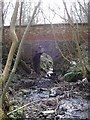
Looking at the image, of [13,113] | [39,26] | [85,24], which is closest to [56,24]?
[39,26]

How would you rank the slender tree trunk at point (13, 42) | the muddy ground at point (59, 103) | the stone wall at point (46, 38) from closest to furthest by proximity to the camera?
the slender tree trunk at point (13, 42), the muddy ground at point (59, 103), the stone wall at point (46, 38)

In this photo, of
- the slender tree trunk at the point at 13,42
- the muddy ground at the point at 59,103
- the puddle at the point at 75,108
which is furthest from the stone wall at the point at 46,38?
the slender tree trunk at the point at 13,42

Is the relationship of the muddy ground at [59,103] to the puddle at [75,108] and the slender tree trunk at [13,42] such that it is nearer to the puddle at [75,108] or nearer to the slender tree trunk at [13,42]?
the puddle at [75,108]

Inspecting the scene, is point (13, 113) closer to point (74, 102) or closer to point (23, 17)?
point (74, 102)

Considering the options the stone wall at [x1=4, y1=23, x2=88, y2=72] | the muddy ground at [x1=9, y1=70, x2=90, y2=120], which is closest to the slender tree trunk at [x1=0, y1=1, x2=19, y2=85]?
the muddy ground at [x1=9, y1=70, x2=90, y2=120]

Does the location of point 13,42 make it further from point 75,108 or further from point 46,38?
point 46,38

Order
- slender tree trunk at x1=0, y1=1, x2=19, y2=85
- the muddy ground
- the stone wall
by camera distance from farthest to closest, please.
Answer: the stone wall < the muddy ground < slender tree trunk at x1=0, y1=1, x2=19, y2=85

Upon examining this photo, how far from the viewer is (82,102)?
456 cm

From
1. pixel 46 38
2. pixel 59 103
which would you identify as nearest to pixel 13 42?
pixel 59 103

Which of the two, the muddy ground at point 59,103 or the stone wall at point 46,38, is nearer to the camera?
the muddy ground at point 59,103

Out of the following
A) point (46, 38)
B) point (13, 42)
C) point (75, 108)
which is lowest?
point (75, 108)

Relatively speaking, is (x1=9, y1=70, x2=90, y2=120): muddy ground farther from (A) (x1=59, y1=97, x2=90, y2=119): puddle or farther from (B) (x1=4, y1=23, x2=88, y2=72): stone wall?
(B) (x1=4, y1=23, x2=88, y2=72): stone wall

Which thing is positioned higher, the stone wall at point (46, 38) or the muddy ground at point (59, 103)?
the stone wall at point (46, 38)

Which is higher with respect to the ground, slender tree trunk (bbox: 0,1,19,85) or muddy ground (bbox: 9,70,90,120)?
slender tree trunk (bbox: 0,1,19,85)
